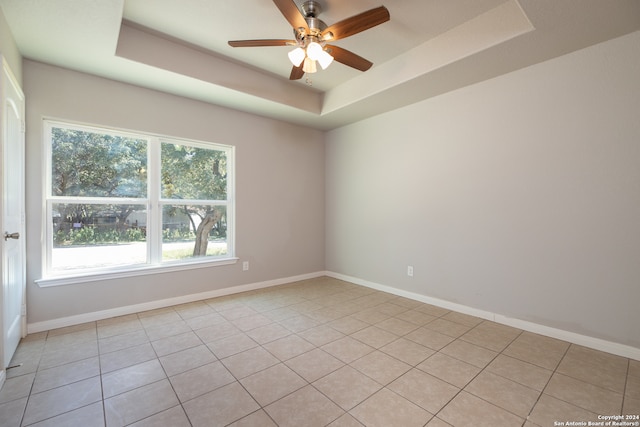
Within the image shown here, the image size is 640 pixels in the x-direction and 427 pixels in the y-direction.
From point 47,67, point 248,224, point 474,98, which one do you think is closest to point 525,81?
point 474,98

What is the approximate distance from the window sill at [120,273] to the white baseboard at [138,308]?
0.33 m

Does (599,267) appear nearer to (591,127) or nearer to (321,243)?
(591,127)

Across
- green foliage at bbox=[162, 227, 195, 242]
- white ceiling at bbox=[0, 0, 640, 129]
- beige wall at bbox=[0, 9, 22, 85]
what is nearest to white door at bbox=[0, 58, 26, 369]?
beige wall at bbox=[0, 9, 22, 85]

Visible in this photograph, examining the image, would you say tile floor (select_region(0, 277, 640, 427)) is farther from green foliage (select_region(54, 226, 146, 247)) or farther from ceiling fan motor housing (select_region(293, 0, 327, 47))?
ceiling fan motor housing (select_region(293, 0, 327, 47))

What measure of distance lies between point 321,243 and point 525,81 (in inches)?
132

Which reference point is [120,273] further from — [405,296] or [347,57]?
[405,296]

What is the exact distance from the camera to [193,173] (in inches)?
142

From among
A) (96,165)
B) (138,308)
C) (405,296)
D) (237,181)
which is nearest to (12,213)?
(96,165)

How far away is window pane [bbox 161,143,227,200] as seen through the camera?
3.40 metres

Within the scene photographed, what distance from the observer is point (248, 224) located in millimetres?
3967

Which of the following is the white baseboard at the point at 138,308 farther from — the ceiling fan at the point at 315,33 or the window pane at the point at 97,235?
the ceiling fan at the point at 315,33

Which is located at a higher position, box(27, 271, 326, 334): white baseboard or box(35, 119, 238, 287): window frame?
box(35, 119, 238, 287): window frame

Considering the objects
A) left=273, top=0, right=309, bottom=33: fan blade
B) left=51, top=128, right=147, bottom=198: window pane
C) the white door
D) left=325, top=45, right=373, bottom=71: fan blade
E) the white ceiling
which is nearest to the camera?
left=273, top=0, right=309, bottom=33: fan blade

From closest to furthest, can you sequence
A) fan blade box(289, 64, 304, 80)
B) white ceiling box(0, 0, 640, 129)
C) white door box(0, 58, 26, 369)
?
white door box(0, 58, 26, 369)
white ceiling box(0, 0, 640, 129)
fan blade box(289, 64, 304, 80)
